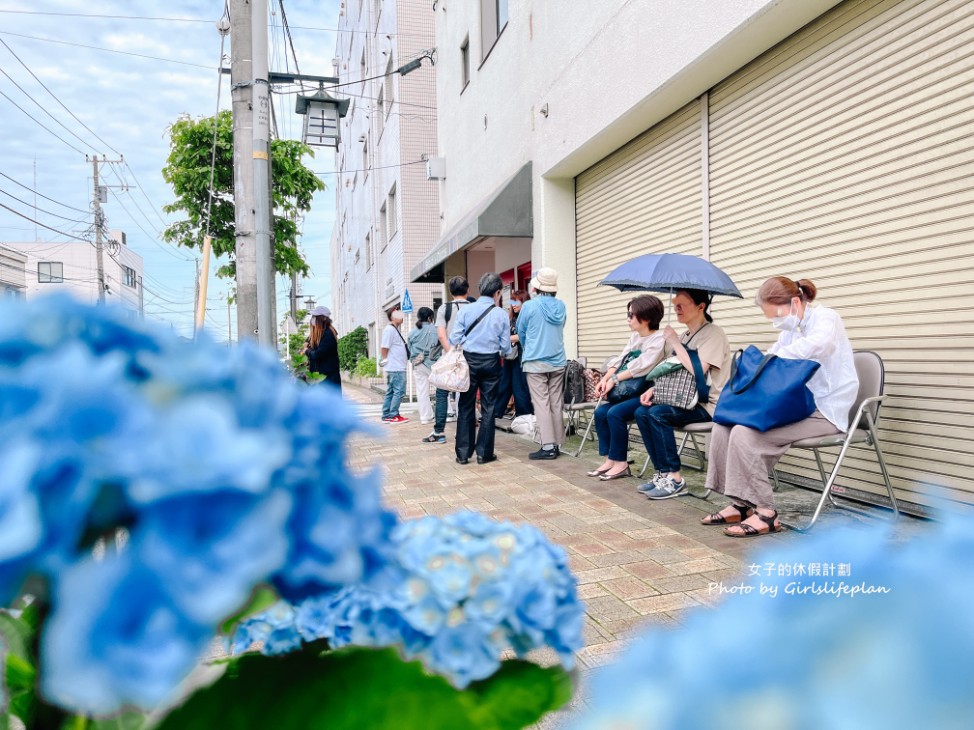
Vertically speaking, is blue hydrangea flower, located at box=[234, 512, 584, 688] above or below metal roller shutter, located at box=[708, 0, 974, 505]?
below

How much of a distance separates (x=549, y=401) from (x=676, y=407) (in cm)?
192

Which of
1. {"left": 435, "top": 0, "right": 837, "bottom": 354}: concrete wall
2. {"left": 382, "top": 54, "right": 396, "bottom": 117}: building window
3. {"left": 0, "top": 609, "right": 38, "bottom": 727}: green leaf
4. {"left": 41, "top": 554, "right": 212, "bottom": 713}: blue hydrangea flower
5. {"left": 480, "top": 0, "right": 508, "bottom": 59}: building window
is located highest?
{"left": 382, "top": 54, "right": 396, "bottom": 117}: building window

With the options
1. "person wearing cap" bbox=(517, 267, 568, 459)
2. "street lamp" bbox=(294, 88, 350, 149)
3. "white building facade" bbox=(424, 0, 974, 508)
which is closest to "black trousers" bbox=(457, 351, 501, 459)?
"person wearing cap" bbox=(517, 267, 568, 459)

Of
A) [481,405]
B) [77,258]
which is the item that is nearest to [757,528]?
[481,405]

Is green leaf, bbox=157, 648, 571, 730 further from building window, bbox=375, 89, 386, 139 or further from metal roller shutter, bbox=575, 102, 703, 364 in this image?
building window, bbox=375, 89, 386, 139

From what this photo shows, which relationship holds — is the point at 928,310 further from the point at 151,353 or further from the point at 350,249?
the point at 350,249

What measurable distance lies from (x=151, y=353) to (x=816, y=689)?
1.26 feet

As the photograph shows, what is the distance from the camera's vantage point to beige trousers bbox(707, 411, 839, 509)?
3.77 metres

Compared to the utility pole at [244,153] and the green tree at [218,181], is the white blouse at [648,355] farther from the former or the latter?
the green tree at [218,181]

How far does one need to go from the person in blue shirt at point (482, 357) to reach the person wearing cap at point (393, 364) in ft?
12.4

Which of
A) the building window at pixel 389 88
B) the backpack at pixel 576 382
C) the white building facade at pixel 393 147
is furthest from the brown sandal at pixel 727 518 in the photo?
the building window at pixel 389 88

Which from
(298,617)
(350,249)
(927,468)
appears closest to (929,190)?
(927,468)

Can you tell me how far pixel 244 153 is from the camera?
636cm

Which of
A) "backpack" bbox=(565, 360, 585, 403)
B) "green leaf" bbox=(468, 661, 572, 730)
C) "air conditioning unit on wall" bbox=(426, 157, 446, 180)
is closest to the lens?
"green leaf" bbox=(468, 661, 572, 730)
